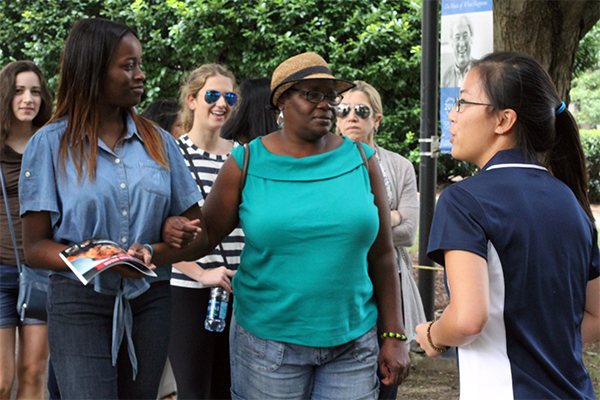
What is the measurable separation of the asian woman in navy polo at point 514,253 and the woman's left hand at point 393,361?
2.15ft

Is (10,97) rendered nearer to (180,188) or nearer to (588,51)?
(180,188)

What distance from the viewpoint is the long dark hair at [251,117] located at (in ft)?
12.5

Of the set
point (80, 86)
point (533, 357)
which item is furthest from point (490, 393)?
point (80, 86)

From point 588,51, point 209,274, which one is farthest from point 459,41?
point 588,51

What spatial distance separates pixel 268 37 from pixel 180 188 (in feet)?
26.3

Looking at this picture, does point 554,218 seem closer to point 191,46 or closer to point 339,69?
point 339,69

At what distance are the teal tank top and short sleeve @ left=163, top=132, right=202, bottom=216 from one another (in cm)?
21

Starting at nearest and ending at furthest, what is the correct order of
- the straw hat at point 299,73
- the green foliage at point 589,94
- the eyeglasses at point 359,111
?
1. the straw hat at point 299,73
2. the eyeglasses at point 359,111
3. the green foliage at point 589,94

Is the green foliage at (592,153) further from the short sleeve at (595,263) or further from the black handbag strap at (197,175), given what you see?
the short sleeve at (595,263)

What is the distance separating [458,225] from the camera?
5.91ft

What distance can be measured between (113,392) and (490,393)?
1.42 m

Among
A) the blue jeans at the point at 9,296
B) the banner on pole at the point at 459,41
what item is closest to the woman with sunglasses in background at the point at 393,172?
the banner on pole at the point at 459,41

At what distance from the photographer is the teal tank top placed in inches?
97.2

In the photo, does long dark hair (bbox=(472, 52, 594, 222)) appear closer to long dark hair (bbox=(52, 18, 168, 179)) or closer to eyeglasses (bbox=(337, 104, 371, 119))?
long dark hair (bbox=(52, 18, 168, 179))
